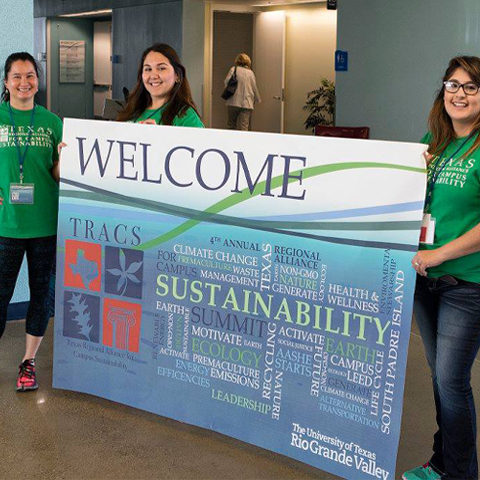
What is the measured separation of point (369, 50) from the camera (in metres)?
9.39

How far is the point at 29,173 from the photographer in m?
3.65

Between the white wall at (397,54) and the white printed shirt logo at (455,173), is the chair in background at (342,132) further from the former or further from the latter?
the white printed shirt logo at (455,173)

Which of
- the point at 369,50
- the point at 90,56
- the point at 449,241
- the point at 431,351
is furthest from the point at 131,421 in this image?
the point at 90,56

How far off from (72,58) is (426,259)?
16.6 metres

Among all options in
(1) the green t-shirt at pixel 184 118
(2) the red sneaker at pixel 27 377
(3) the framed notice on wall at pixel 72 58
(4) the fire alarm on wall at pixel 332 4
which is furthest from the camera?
(3) the framed notice on wall at pixel 72 58

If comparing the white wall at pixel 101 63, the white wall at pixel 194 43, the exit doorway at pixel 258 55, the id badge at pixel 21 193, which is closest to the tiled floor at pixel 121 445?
the id badge at pixel 21 193

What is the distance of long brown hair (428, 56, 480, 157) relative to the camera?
2674 mm

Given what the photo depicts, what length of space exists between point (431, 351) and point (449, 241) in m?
0.44

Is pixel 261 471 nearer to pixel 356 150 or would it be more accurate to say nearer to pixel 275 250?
pixel 275 250

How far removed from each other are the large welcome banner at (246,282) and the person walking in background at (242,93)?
10167 mm

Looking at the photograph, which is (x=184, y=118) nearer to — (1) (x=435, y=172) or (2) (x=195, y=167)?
(2) (x=195, y=167)

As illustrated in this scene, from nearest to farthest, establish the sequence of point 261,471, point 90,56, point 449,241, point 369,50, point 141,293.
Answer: point 449,241, point 261,471, point 141,293, point 369,50, point 90,56

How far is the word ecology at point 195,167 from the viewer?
9.66 ft

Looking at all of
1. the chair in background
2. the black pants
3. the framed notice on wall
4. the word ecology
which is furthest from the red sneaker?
the framed notice on wall
